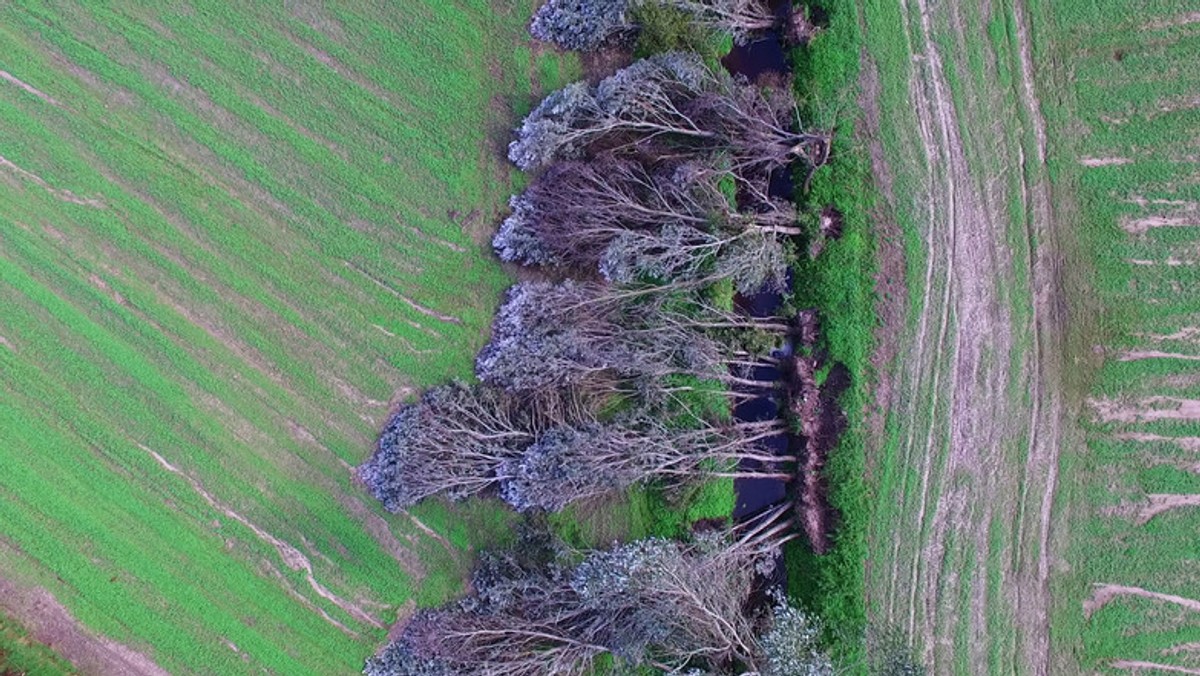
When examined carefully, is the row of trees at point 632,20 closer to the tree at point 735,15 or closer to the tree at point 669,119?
the tree at point 735,15

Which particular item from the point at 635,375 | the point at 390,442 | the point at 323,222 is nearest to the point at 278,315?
the point at 323,222

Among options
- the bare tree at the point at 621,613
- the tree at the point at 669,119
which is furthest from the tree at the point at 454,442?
the tree at the point at 669,119

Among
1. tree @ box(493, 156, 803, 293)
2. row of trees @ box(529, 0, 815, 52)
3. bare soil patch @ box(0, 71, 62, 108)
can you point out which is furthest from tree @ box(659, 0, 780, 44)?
bare soil patch @ box(0, 71, 62, 108)

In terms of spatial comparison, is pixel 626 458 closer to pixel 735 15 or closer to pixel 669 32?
pixel 669 32

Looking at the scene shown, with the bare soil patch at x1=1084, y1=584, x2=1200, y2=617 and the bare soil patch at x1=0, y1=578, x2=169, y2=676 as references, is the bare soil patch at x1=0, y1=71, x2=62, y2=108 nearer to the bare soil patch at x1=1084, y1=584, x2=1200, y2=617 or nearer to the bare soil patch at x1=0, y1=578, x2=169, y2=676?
the bare soil patch at x1=0, y1=578, x2=169, y2=676

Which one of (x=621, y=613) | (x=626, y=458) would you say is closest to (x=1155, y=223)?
(x=626, y=458)

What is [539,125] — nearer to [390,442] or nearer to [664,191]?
[664,191]
